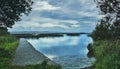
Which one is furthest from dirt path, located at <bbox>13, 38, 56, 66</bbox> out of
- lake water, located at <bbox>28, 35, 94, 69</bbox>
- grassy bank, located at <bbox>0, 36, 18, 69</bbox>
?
→ lake water, located at <bbox>28, 35, 94, 69</bbox>

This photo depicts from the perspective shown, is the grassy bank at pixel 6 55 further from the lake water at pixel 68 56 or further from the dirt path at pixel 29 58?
the lake water at pixel 68 56

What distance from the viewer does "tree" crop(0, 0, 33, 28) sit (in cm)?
5434

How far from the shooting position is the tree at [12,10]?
54341 mm

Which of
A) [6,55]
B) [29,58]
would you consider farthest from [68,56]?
[6,55]

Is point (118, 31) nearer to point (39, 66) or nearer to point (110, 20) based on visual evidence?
point (110, 20)

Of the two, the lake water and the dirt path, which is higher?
the dirt path

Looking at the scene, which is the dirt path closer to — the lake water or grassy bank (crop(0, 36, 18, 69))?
grassy bank (crop(0, 36, 18, 69))

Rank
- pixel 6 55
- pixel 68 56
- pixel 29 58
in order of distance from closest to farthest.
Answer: pixel 6 55 < pixel 29 58 < pixel 68 56

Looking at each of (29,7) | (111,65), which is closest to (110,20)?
(29,7)

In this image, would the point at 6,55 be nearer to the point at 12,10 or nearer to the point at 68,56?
the point at 12,10

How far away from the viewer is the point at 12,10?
55.6m

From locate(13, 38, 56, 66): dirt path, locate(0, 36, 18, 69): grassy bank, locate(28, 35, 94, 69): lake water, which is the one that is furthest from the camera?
locate(28, 35, 94, 69): lake water

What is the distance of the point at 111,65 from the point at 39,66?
7.98 meters

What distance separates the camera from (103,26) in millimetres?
54531
